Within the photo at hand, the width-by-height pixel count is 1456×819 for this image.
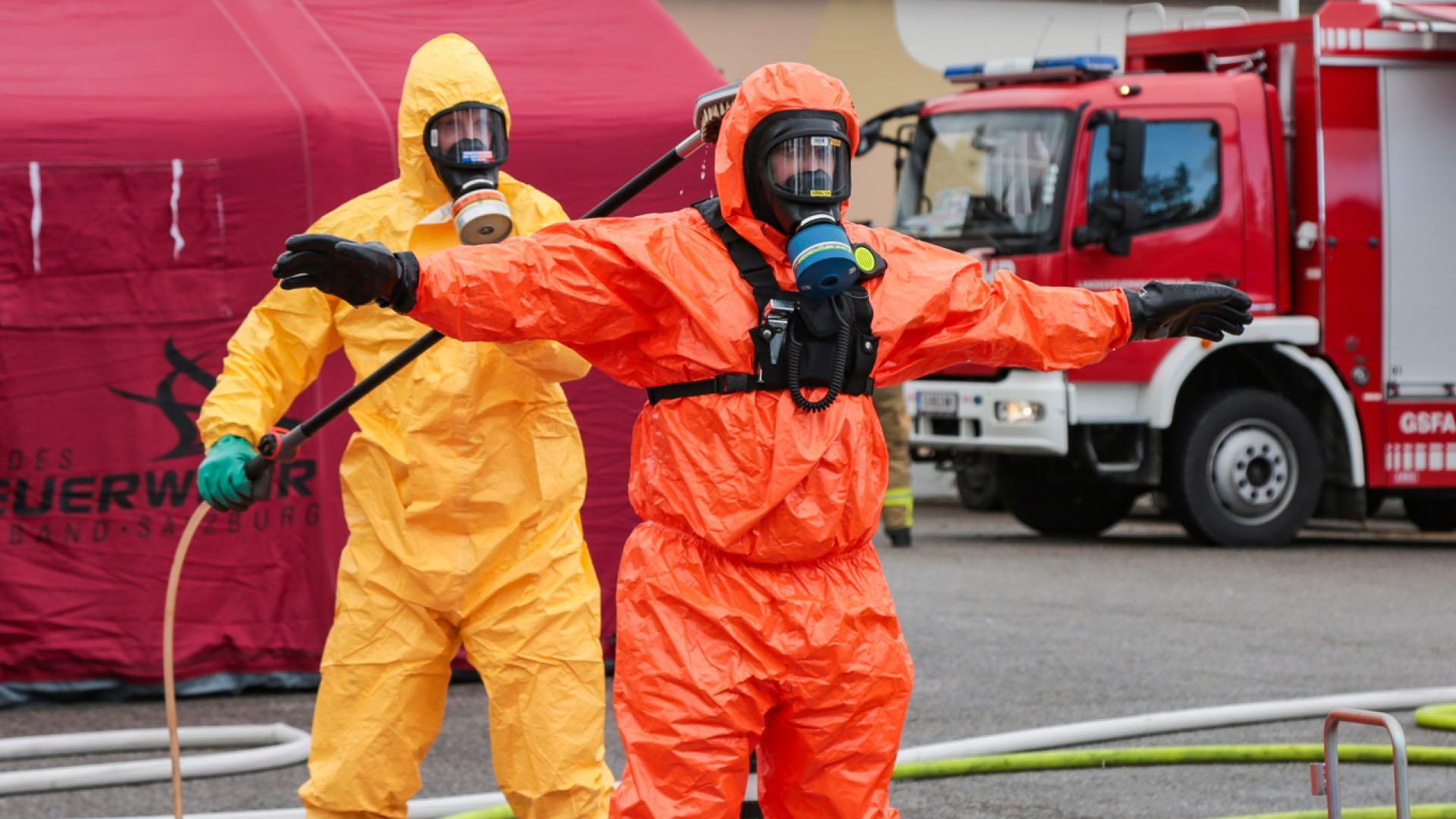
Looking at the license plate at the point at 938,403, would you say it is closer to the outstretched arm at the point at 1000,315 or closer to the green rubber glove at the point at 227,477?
the green rubber glove at the point at 227,477

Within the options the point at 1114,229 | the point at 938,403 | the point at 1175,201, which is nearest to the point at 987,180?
the point at 1114,229

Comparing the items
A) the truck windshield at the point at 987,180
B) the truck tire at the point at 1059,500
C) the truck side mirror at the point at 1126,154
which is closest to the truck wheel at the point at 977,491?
the truck tire at the point at 1059,500

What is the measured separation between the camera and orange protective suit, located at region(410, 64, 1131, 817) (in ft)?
11.3

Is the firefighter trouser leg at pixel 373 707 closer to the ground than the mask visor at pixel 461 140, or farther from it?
closer to the ground

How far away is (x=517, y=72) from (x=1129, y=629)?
3669mm

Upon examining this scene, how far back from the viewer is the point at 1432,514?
538 inches

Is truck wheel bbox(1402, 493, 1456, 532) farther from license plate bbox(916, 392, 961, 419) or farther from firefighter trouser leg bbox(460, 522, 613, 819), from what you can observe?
firefighter trouser leg bbox(460, 522, 613, 819)

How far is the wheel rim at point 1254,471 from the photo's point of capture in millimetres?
12047

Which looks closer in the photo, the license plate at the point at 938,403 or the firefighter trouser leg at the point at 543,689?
the firefighter trouser leg at the point at 543,689

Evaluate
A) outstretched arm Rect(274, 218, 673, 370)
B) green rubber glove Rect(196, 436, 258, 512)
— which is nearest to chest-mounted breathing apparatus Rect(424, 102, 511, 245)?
green rubber glove Rect(196, 436, 258, 512)

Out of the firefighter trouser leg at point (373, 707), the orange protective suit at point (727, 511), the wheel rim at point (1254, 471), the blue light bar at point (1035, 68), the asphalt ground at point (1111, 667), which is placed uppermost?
the blue light bar at point (1035, 68)

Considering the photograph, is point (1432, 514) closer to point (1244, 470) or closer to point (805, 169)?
point (1244, 470)

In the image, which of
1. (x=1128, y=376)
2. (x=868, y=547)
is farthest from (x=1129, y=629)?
(x=868, y=547)

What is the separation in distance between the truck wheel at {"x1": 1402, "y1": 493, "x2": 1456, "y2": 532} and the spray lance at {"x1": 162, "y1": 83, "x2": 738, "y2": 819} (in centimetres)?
1035
